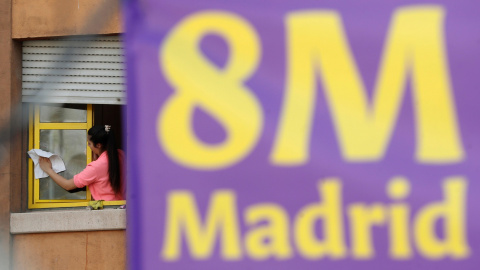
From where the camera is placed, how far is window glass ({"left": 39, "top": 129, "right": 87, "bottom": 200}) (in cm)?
776

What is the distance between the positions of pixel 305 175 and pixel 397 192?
246 mm

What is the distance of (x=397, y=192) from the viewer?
7.54 feet

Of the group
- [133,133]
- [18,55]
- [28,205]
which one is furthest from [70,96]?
[133,133]

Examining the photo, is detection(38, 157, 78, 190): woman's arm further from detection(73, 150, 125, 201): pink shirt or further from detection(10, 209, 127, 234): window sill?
detection(10, 209, 127, 234): window sill

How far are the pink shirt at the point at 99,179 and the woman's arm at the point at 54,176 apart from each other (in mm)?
80

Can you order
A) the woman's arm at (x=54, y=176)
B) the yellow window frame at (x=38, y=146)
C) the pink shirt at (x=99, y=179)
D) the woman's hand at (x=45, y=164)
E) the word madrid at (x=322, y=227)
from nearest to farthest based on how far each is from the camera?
the word madrid at (x=322, y=227) → the pink shirt at (x=99, y=179) → the woman's arm at (x=54, y=176) → the woman's hand at (x=45, y=164) → the yellow window frame at (x=38, y=146)

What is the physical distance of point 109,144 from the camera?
24.2 ft

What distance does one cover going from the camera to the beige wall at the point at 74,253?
7.41 m

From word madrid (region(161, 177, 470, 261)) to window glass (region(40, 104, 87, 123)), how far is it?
18.3 ft

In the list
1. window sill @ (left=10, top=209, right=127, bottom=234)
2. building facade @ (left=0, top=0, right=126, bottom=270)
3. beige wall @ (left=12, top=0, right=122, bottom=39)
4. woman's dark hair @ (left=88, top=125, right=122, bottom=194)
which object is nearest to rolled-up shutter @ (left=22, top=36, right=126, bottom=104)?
building facade @ (left=0, top=0, right=126, bottom=270)

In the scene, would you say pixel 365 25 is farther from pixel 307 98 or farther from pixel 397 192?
pixel 397 192

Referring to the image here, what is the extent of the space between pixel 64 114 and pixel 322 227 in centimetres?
581

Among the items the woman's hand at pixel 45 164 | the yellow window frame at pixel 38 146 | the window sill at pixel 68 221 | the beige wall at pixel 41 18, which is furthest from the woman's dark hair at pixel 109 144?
the beige wall at pixel 41 18

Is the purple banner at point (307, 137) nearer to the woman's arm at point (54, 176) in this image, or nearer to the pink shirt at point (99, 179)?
the pink shirt at point (99, 179)
